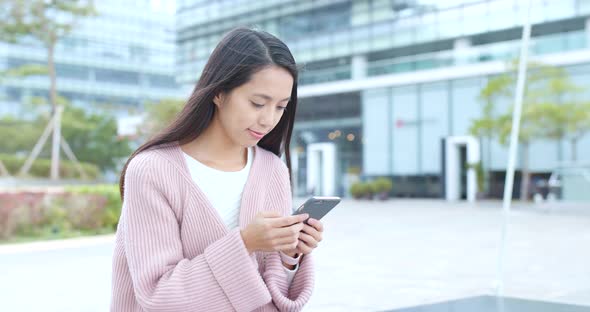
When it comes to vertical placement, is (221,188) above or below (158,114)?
below

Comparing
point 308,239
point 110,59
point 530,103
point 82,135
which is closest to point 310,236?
point 308,239

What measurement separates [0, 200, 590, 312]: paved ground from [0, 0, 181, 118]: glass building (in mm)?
38119

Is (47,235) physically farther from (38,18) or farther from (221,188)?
(38,18)

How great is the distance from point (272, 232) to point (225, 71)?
1.43ft

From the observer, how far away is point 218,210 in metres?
1.71

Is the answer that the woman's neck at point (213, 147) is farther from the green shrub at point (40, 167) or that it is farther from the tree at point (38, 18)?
the green shrub at point (40, 167)

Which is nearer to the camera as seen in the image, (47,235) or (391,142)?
(47,235)

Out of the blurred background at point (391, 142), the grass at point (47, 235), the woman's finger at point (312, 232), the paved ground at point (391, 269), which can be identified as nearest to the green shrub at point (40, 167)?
the blurred background at point (391, 142)

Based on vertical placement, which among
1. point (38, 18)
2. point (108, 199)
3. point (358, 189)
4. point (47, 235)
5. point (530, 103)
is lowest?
point (358, 189)

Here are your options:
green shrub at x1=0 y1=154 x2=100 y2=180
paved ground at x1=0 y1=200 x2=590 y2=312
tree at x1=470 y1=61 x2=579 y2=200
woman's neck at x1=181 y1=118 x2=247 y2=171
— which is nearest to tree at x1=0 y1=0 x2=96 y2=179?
green shrub at x1=0 y1=154 x2=100 y2=180

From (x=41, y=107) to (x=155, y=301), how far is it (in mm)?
32735

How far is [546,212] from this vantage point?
17797 mm

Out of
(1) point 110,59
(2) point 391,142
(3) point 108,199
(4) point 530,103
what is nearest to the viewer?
(3) point 108,199

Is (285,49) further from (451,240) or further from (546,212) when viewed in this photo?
(546,212)
